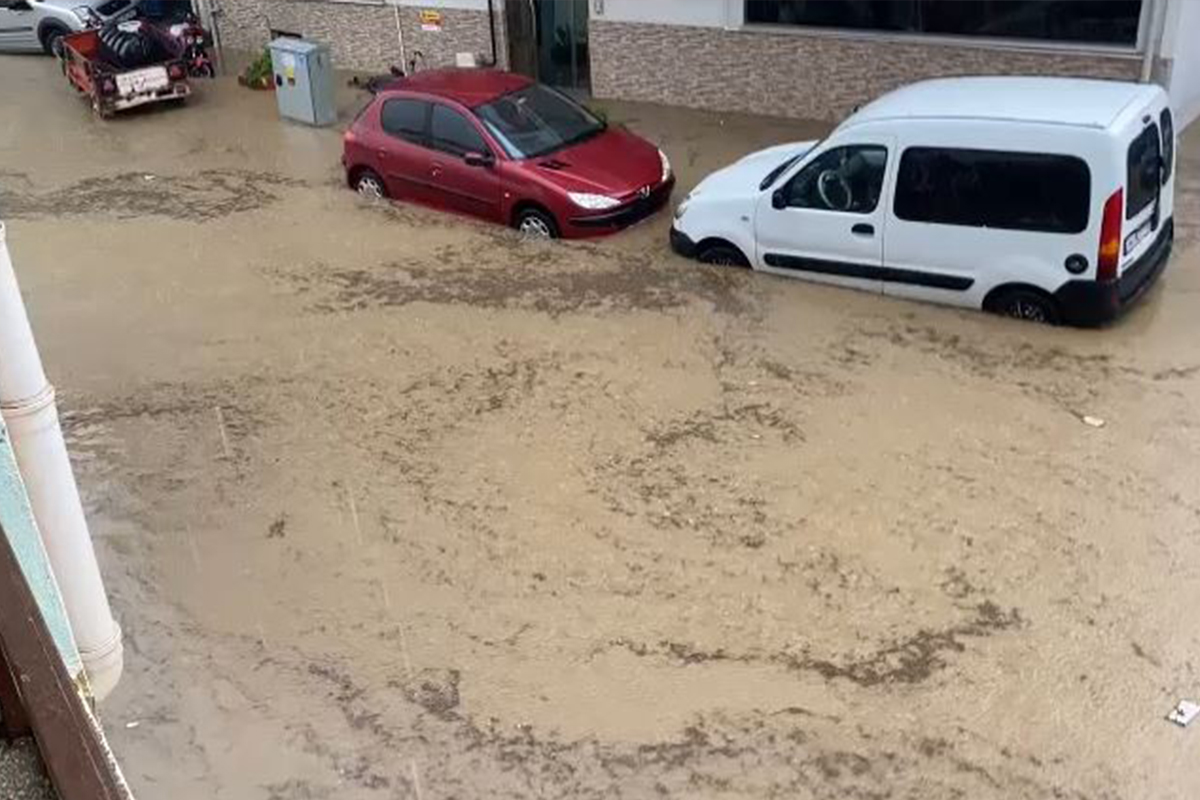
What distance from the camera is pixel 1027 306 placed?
10227 millimetres

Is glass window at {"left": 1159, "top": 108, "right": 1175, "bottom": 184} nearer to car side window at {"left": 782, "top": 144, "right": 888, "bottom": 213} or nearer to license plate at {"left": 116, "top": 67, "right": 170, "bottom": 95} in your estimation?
car side window at {"left": 782, "top": 144, "right": 888, "bottom": 213}

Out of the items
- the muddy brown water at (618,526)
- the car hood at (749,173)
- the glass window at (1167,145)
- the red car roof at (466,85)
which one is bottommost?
the muddy brown water at (618,526)

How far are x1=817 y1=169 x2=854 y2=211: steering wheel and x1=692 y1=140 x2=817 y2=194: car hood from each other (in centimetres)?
58

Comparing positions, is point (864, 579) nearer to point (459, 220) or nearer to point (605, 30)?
point (459, 220)

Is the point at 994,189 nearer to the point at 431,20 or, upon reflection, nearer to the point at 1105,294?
the point at 1105,294

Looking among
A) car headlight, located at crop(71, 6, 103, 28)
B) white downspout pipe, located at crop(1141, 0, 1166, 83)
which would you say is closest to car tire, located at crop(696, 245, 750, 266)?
white downspout pipe, located at crop(1141, 0, 1166, 83)

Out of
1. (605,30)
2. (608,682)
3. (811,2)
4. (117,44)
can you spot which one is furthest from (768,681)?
(117,44)

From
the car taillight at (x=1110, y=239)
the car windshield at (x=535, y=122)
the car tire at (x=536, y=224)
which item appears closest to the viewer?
the car taillight at (x=1110, y=239)

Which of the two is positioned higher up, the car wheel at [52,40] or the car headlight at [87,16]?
the car headlight at [87,16]

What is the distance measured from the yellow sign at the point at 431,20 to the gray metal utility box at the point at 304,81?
1926 millimetres

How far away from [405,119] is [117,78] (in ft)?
22.0

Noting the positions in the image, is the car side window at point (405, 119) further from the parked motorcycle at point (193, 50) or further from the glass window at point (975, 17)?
the parked motorcycle at point (193, 50)

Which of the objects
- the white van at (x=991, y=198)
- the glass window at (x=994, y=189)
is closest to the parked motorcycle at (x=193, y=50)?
the white van at (x=991, y=198)

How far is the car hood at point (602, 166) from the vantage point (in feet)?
40.6
